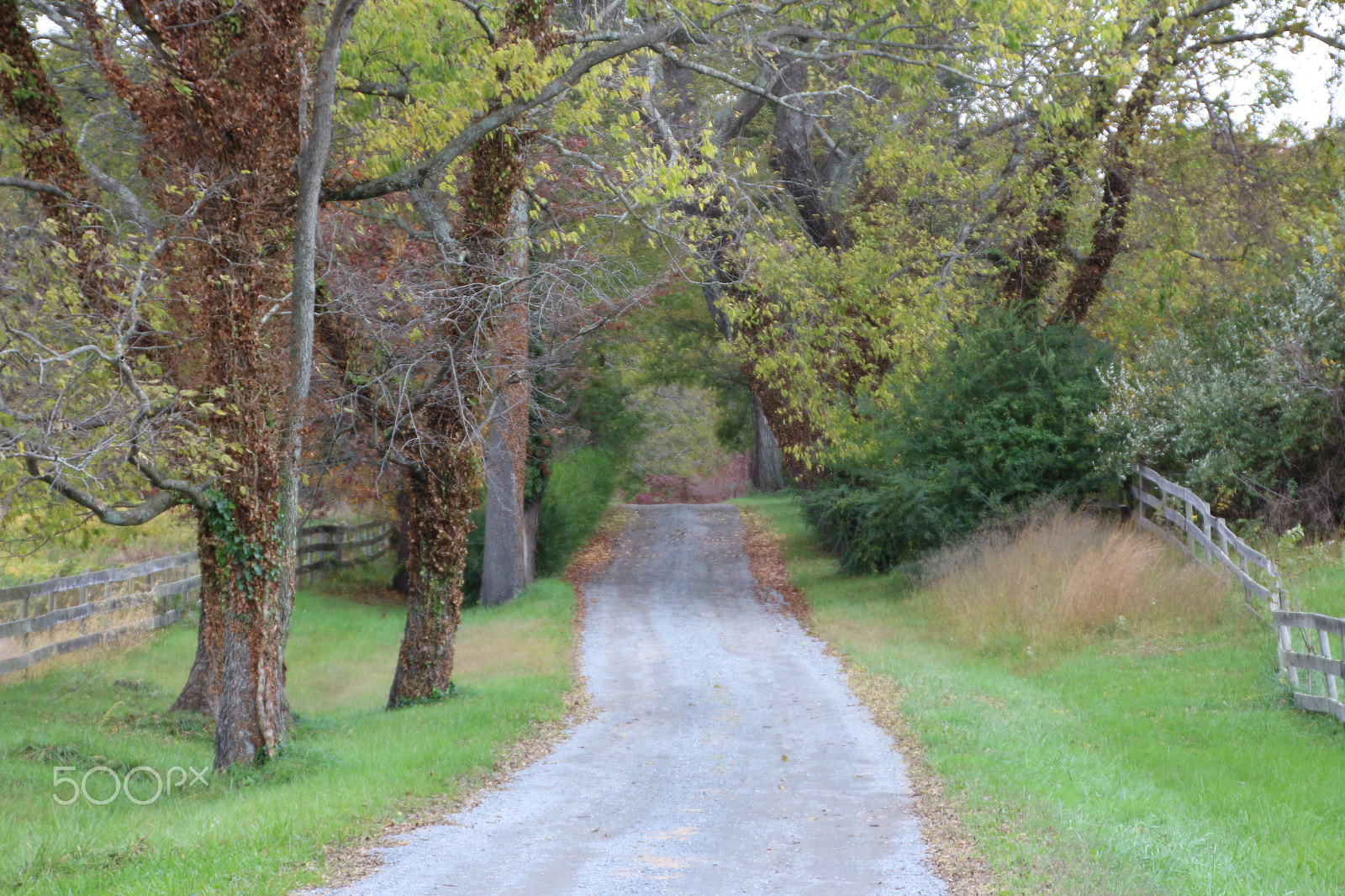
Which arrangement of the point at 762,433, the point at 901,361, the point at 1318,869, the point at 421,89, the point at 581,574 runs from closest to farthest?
the point at 1318,869 → the point at 421,89 → the point at 901,361 → the point at 581,574 → the point at 762,433

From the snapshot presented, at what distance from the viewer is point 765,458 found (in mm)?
42281

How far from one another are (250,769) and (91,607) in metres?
7.95

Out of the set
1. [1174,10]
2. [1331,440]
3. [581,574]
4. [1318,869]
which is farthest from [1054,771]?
[581,574]

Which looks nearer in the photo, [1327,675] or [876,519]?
[1327,675]

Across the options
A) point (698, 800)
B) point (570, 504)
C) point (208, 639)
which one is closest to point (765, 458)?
point (570, 504)

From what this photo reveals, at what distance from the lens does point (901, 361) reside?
17.7 metres

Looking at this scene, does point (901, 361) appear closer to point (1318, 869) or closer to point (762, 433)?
point (1318, 869)

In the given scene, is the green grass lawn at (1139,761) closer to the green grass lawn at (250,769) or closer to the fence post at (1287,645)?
the fence post at (1287,645)

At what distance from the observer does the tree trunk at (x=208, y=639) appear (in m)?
9.80

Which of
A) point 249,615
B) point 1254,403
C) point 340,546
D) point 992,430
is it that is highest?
point 1254,403

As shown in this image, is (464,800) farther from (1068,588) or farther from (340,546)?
(340,546)

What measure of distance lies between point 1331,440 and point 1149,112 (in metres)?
6.60

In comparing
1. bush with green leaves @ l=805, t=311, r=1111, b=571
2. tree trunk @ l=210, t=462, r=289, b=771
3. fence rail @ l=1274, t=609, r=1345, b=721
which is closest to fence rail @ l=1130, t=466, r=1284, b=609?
fence rail @ l=1274, t=609, r=1345, b=721

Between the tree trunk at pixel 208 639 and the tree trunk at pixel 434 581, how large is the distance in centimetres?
→ 194
